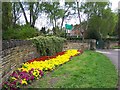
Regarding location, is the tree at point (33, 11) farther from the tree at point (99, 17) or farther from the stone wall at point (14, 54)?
the stone wall at point (14, 54)

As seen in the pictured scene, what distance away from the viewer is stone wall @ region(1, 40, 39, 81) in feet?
17.6

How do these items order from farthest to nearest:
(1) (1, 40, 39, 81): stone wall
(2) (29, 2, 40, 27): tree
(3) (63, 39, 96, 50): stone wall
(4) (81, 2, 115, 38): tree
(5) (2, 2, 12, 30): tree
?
(4) (81, 2, 115, 38): tree < (2) (29, 2, 40, 27): tree < (3) (63, 39, 96, 50): stone wall < (5) (2, 2, 12, 30): tree < (1) (1, 40, 39, 81): stone wall

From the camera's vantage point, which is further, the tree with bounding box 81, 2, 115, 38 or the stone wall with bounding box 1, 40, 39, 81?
the tree with bounding box 81, 2, 115, 38

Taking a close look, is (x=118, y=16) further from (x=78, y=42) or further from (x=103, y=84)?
(x=103, y=84)

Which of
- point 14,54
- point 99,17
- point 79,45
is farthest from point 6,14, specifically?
point 99,17

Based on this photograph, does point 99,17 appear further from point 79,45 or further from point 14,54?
point 14,54

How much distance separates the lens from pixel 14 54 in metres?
6.61

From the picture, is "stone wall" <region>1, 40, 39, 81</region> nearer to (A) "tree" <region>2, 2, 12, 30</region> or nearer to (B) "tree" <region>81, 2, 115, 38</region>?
(A) "tree" <region>2, 2, 12, 30</region>

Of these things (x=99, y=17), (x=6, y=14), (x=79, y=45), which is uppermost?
(x=99, y=17)

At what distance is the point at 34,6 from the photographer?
22.0 meters

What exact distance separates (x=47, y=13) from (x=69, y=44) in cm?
573

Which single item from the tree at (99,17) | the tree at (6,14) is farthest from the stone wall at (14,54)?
the tree at (99,17)

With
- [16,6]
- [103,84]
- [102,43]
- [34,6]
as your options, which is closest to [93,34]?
[102,43]

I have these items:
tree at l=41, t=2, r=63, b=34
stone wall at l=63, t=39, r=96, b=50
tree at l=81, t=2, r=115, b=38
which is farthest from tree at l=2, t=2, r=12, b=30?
tree at l=81, t=2, r=115, b=38
